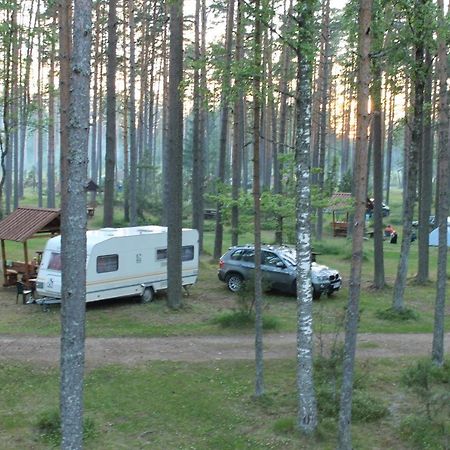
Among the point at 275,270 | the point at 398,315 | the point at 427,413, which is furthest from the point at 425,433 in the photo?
the point at 275,270

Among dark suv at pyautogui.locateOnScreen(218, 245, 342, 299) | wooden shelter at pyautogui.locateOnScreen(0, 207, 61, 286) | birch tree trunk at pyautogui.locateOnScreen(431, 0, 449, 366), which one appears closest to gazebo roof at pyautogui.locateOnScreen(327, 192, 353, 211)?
dark suv at pyautogui.locateOnScreen(218, 245, 342, 299)

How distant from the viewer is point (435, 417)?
884cm

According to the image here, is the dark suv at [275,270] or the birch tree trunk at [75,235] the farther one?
the dark suv at [275,270]

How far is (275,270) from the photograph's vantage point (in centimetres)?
1784

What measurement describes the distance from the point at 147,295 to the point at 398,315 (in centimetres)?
691

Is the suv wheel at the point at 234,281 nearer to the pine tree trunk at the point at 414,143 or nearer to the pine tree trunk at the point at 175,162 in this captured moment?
the pine tree trunk at the point at 175,162

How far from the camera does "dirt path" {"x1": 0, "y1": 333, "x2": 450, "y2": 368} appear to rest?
38.6 feet

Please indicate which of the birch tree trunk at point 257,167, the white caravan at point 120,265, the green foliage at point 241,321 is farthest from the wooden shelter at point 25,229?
the birch tree trunk at point 257,167

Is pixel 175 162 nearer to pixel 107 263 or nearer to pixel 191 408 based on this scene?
pixel 107 263

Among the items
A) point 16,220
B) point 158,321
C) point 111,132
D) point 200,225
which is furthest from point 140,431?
point 200,225

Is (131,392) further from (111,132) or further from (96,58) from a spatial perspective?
(96,58)

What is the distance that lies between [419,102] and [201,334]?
23.2ft

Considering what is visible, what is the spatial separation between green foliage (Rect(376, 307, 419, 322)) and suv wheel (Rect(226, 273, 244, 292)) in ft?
15.5

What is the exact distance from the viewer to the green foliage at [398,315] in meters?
14.9
